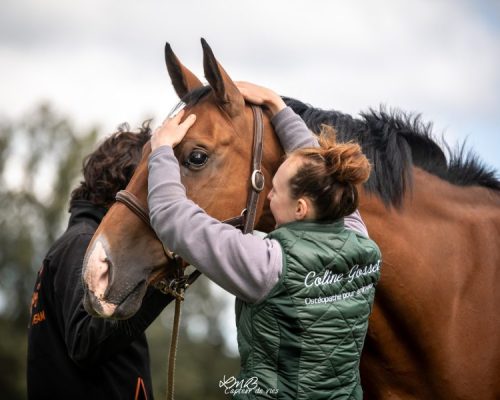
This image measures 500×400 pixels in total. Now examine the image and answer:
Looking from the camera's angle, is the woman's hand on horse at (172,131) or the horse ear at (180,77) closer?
the woman's hand on horse at (172,131)

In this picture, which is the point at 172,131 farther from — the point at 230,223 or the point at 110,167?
the point at 110,167

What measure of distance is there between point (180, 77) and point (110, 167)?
0.77 meters

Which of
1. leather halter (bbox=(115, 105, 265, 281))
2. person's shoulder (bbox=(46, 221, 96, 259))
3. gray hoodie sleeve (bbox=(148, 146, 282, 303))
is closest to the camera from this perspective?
gray hoodie sleeve (bbox=(148, 146, 282, 303))

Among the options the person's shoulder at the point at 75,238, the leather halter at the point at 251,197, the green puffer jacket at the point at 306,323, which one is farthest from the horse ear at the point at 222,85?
the person's shoulder at the point at 75,238

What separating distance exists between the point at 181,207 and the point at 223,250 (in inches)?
10.1

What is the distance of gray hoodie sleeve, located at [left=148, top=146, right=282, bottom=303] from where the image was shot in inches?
114

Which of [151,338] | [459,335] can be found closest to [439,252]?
[459,335]

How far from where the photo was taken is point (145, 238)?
334 cm

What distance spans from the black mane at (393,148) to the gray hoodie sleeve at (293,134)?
0.79 feet

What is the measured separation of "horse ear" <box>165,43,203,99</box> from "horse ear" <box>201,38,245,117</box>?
361mm

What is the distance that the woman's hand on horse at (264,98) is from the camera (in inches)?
149

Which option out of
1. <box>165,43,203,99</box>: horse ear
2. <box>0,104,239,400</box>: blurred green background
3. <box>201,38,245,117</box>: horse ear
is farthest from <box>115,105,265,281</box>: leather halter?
<box>0,104,239,400</box>: blurred green background

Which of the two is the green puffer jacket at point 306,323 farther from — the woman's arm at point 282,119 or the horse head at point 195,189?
the woman's arm at point 282,119

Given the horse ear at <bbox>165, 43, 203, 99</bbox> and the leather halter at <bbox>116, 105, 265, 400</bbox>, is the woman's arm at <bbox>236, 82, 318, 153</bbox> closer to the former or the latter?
the leather halter at <bbox>116, 105, 265, 400</bbox>
